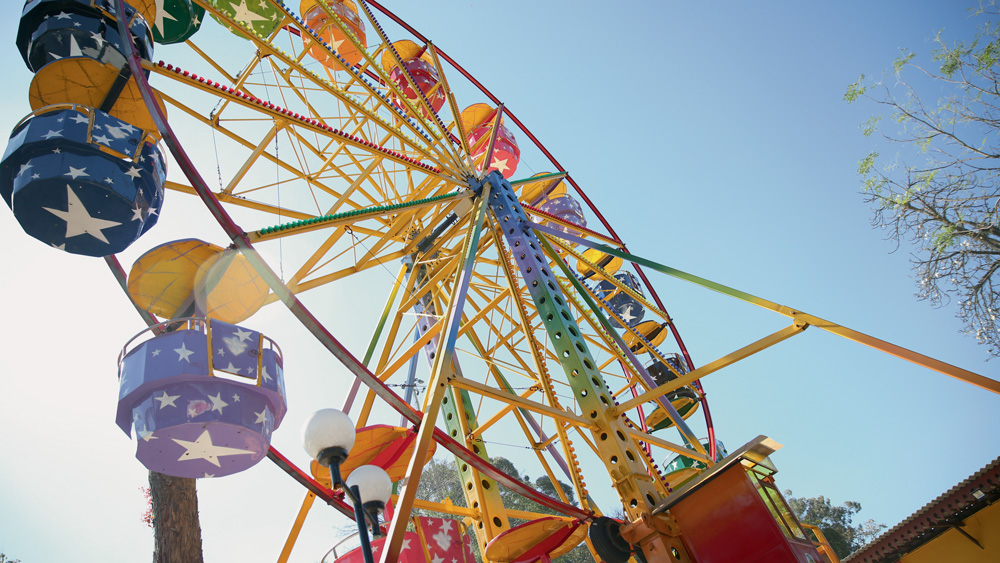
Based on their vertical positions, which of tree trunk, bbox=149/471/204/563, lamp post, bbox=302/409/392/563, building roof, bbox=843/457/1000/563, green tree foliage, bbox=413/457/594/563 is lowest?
building roof, bbox=843/457/1000/563

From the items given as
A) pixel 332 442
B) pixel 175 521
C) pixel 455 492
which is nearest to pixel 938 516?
pixel 332 442

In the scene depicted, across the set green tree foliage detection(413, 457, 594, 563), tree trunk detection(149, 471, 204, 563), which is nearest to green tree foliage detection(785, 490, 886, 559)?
green tree foliage detection(413, 457, 594, 563)

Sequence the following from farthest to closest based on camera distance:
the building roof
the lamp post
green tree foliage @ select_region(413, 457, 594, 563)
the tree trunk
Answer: green tree foliage @ select_region(413, 457, 594, 563), the building roof, the tree trunk, the lamp post

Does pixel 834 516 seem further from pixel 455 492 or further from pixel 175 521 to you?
pixel 175 521

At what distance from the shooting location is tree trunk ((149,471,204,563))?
5.33m

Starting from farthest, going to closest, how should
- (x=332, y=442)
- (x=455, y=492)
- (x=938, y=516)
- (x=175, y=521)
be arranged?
(x=455, y=492), (x=938, y=516), (x=175, y=521), (x=332, y=442)

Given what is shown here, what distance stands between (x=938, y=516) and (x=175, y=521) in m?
11.2

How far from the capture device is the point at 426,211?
403 inches

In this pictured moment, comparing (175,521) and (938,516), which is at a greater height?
(175,521)

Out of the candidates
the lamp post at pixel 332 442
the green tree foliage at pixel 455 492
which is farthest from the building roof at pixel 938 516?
the green tree foliage at pixel 455 492

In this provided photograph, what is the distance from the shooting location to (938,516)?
401 inches

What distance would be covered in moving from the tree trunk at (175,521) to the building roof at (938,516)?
10957 millimetres

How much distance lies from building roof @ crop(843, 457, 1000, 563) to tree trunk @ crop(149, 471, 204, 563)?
10957mm

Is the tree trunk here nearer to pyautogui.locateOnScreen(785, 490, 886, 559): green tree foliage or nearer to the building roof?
the building roof
